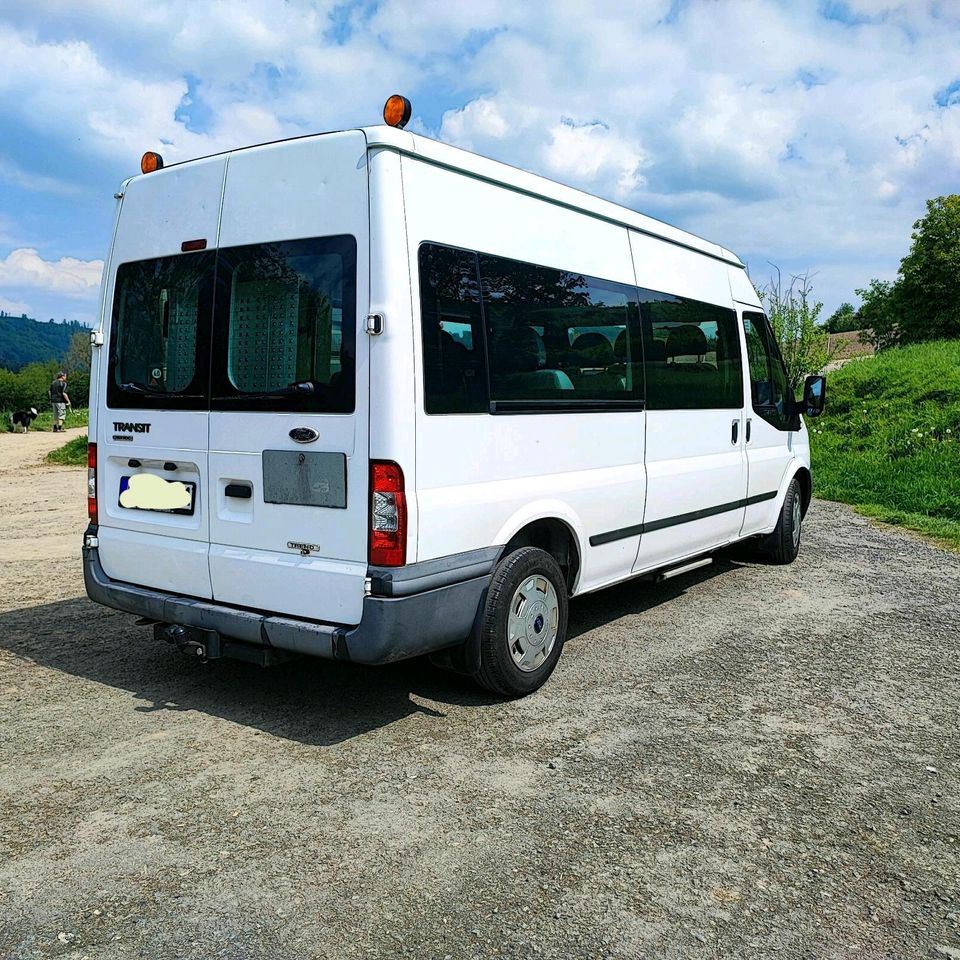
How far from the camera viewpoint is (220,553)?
14.7 ft

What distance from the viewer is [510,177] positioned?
472 centimetres

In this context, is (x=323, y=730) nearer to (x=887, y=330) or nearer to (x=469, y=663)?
(x=469, y=663)

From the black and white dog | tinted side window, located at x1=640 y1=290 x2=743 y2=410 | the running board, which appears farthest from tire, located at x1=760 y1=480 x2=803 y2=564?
the black and white dog

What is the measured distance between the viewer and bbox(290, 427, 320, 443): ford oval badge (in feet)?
13.6

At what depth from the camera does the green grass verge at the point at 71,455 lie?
1865cm

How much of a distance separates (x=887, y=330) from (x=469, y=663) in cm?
6080

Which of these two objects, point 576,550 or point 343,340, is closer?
point 343,340

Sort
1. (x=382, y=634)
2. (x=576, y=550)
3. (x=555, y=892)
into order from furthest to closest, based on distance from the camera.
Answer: (x=576, y=550) < (x=382, y=634) < (x=555, y=892)

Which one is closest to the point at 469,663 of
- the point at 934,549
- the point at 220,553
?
the point at 220,553

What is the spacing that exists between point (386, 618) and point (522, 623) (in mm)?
977

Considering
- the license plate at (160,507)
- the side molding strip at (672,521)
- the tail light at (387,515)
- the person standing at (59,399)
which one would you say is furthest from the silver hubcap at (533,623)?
the person standing at (59,399)

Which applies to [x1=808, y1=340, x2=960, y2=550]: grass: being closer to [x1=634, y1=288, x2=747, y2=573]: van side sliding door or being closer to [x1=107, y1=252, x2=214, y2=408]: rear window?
[x1=634, y1=288, x2=747, y2=573]: van side sliding door

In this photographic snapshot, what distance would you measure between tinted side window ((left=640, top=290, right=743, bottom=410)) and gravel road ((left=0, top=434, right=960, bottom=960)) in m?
1.59

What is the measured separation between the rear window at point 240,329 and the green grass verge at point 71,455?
14.6 m
